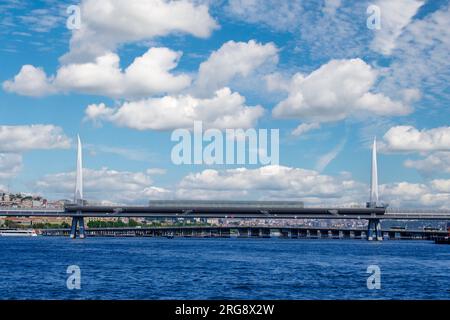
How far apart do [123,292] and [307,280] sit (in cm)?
1708

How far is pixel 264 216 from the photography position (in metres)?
199

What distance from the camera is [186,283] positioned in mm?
51312

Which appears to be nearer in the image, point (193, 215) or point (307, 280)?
point (307, 280)
